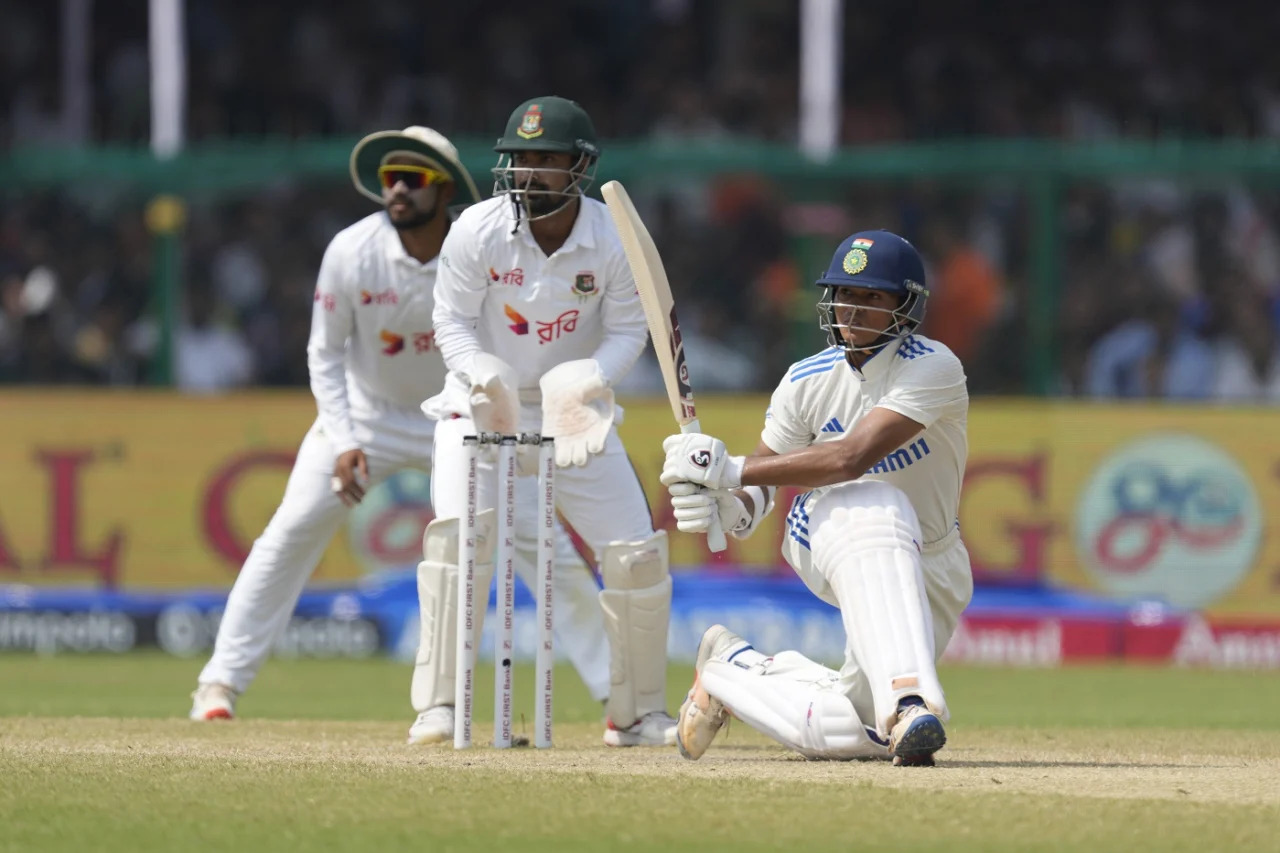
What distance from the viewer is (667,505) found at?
12141mm

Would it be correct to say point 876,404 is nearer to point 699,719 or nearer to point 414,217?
point 699,719

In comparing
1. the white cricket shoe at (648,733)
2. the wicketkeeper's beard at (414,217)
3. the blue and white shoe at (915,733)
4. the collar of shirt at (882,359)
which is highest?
the wicketkeeper's beard at (414,217)

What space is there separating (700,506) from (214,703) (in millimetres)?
2812

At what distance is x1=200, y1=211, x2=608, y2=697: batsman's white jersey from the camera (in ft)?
25.7

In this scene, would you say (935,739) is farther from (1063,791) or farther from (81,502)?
(81,502)

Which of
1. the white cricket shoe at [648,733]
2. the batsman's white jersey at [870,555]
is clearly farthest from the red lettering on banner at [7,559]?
the batsman's white jersey at [870,555]

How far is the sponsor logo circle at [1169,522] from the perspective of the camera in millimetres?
11828

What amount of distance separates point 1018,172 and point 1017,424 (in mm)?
1510

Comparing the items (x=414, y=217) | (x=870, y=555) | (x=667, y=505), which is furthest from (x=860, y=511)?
(x=667, y=505)

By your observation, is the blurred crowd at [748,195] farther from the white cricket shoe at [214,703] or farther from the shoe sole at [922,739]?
the shoe sole at [922,739]

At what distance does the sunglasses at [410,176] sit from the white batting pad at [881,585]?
2.49m


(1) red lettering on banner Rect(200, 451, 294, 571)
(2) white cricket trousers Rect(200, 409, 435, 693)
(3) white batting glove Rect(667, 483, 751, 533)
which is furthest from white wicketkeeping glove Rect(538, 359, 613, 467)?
(1) red lettering on banner Rect(200, 451, 294, 571)

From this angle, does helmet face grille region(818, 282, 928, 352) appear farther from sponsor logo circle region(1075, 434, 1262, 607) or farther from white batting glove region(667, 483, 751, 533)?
sponsor logo circle region(1075, 434, 1262, 607)

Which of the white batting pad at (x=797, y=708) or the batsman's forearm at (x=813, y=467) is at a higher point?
the batsman's forearm at (x=813, y=467)
